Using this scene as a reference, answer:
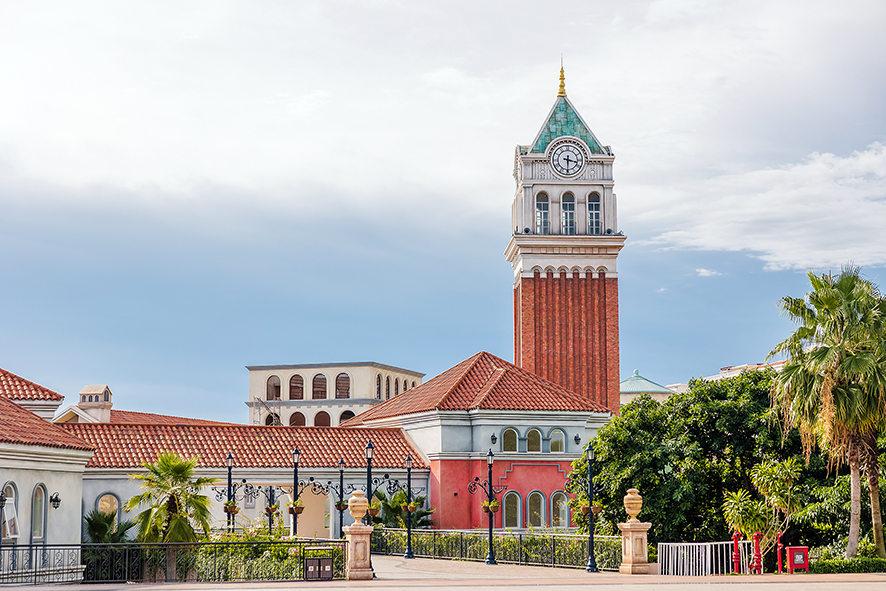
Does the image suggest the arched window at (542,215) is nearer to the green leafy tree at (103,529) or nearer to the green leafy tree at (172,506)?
the green leafy tree at (103,529)

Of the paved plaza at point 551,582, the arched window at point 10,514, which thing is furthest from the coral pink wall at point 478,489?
the arched window at point 10,514

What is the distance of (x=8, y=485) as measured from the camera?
27828 millimetres

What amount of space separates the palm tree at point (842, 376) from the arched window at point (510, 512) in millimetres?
13704

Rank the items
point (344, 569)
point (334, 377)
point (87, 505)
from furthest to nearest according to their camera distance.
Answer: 1. point (334, 377)
2. point (87, 505)
3. point (344, 569)

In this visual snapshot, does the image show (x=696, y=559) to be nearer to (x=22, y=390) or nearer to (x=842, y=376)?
(x=842, y=376)

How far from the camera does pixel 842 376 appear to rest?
29.4 metres

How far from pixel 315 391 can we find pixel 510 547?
56.5m

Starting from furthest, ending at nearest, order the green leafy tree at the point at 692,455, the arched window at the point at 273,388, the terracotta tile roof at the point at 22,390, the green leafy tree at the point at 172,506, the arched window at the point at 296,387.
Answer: the arched window at the point at 273,388 → the arched window at the point at 296,387 → the terracotta tile roof at the point at 22,390 → the green leafy tree at the point at 692,455 → the green leafy tree at the point at 172,506

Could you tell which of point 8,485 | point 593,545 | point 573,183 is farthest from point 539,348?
point 8,485

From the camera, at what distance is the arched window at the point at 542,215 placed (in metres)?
79.6

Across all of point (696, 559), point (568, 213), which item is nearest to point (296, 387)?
point (568, 213)

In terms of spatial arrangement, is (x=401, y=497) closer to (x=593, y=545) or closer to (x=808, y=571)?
(x=593, y=545)

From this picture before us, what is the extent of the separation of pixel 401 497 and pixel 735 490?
12.9 meters

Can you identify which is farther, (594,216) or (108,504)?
(594,216)
